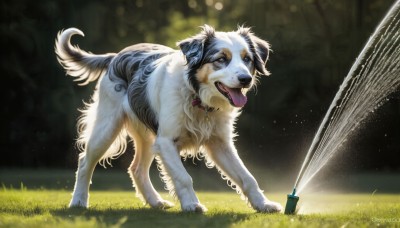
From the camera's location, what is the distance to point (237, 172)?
6.78 meters

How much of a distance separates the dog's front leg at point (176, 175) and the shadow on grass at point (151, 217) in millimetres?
153

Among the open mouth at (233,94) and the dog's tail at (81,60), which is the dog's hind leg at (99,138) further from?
the open mouth at (233,94)

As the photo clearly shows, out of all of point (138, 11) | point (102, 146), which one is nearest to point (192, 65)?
point (102, 146)

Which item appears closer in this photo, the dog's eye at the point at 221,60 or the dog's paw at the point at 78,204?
the dog's eye at the point at 221,60

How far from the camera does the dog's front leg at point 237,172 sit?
6570mm

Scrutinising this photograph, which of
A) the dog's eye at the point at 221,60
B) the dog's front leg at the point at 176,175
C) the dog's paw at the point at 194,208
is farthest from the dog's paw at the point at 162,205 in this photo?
the dog's eye at the point at 221,60

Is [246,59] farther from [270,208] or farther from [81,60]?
[81,60]

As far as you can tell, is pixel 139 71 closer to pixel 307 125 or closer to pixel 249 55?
pixel 249 55

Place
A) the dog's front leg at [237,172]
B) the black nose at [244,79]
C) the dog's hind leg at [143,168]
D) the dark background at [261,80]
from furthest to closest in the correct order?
the dark background at [261,80] → the dog's hind leg at [143,168] → the dog's front leg at [237,172] → the black nose at [244,79]

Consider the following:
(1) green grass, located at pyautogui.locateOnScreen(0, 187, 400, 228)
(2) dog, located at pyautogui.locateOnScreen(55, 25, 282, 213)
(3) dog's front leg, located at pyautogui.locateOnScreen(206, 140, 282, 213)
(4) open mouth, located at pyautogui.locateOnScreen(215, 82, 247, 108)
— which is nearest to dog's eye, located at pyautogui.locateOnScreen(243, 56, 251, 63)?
(2) dog, located at pyautogui.locateOnScreen(55, 25, 282, 213)

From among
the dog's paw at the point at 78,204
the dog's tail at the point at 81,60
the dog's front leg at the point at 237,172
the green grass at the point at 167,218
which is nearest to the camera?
the green grass at the point at 167,218

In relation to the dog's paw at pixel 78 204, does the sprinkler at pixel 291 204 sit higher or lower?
higher

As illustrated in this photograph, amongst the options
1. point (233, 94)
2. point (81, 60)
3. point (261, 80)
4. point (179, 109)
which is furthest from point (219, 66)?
point (261, 80)

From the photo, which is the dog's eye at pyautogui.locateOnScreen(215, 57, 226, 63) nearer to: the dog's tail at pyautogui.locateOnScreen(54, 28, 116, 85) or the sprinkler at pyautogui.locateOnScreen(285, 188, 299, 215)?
the sprinkler at pyautogui.locateOnScreen(285, 188, 299, 215)
